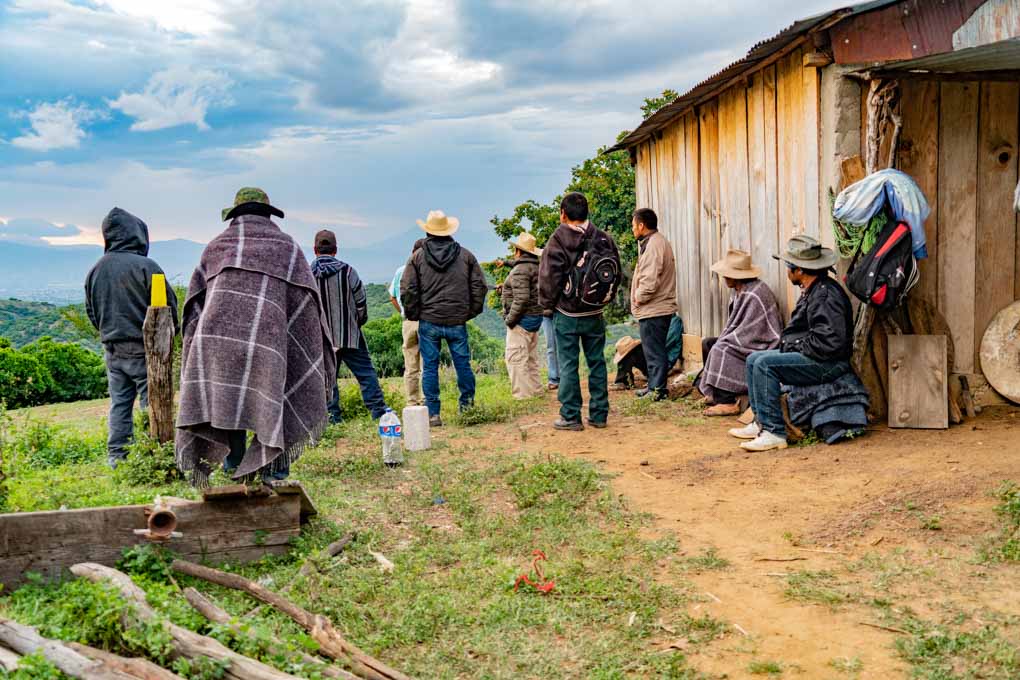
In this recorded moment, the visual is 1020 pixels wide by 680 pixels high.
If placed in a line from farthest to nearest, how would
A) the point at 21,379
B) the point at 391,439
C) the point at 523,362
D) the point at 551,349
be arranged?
the point at 21,379 → the point at 551,349 → the point at 523,362 → the point at 391,439

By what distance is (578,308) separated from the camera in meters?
8.06

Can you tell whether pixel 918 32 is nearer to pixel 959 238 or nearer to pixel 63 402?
pixel 959 238

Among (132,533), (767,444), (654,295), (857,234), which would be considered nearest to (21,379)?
(654,295)

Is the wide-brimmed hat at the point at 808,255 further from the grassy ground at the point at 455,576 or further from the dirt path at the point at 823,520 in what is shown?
the grassy ground at the point at 455,576

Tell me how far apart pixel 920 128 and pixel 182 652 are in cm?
690

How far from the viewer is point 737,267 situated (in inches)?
336

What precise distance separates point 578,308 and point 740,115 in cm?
302

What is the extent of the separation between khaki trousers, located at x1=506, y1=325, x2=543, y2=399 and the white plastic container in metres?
2.82

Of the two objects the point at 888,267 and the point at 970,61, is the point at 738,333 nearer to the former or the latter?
the point at 888,267

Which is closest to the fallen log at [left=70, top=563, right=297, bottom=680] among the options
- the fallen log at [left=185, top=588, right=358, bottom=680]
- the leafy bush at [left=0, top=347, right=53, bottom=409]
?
the fallen log at [left=185, top=588, right=358, bottom=680]

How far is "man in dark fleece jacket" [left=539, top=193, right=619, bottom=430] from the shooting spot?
8008 millimetres

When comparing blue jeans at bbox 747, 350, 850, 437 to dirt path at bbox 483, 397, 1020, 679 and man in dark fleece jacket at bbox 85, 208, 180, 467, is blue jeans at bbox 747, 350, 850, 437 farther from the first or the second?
man in dark fleece jacket at bbox 85, 208, 180, 467

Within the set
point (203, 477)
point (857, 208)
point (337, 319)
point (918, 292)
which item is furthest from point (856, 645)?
point (337, 319)

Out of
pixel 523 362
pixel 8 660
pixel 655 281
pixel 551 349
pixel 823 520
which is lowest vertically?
pixel 823 520
